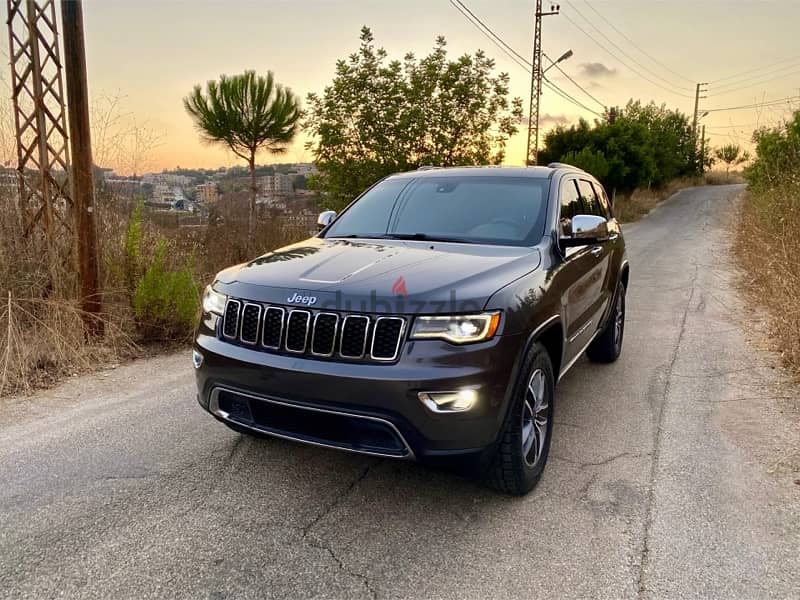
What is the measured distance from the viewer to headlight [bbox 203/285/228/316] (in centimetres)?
314

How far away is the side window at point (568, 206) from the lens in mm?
3916

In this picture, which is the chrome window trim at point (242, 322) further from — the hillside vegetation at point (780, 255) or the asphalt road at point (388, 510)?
the hillside vegetation at point (780, 255)

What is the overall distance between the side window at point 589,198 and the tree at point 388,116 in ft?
39.7

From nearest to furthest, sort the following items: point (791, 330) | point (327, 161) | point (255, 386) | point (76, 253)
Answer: point (255, 386), point (791, 330), point (76, 253), point (327, 161)

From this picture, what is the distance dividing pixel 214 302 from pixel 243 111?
1333 centimetres

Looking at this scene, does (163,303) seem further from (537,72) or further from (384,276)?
(537,72)

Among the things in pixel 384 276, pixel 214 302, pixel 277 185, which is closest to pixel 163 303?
pixel 214 302

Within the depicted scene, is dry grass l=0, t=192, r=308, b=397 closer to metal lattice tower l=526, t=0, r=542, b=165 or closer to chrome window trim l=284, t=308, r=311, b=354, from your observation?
chrome window trim l=284, t=308, r=311, b=354

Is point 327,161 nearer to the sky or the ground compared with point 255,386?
nearer to the sky

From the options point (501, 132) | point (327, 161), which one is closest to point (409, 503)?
point (327, 161)

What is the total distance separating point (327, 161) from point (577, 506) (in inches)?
610

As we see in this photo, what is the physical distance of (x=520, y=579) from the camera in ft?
8.17

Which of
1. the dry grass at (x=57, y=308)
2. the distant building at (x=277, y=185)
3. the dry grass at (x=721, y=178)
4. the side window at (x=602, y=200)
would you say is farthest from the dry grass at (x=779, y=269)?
the dry grass at (x=721, y=178)

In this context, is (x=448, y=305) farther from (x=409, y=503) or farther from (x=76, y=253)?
(x=76, y=253)
